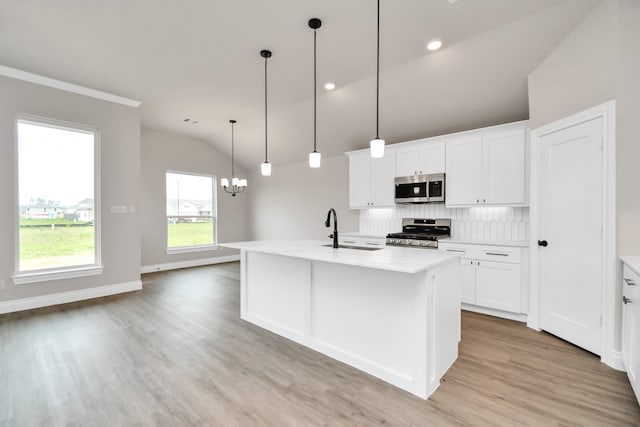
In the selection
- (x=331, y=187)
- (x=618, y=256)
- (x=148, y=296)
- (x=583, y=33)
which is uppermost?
(x=583, y=33)

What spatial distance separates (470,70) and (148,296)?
538 cm

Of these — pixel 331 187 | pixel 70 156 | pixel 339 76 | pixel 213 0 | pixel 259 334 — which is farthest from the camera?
pixel 331 187

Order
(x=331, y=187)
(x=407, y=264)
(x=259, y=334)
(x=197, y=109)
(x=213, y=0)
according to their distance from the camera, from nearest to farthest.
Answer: (x=407, y=264) < (x=213, y=0) < (x=259, y=334) < (x=197, y=109) < (x=331, y=187)

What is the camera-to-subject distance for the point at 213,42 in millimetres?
3195

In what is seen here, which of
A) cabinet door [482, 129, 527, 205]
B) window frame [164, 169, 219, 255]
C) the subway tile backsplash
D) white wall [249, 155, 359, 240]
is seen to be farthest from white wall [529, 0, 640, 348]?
window frame [164, 169, 219, 255]

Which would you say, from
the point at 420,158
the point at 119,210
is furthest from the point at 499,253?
the point at 119,210

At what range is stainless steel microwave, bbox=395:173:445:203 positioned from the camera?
434 centimetres

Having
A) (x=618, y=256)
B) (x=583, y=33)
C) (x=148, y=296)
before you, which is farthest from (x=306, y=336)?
(x=583, y=33)

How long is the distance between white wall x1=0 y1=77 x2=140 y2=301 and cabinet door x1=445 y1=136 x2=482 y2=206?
495 centimetres

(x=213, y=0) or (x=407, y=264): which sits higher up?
(x=213, y=0)

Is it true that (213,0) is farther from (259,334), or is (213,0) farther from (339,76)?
(259,334)

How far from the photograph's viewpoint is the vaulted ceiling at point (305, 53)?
269 centimetres

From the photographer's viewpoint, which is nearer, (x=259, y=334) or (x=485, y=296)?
(x=259, y=334)

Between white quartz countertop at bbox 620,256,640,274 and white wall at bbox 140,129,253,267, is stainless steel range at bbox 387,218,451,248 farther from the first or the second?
white wall at bbox 140,129,253,267
